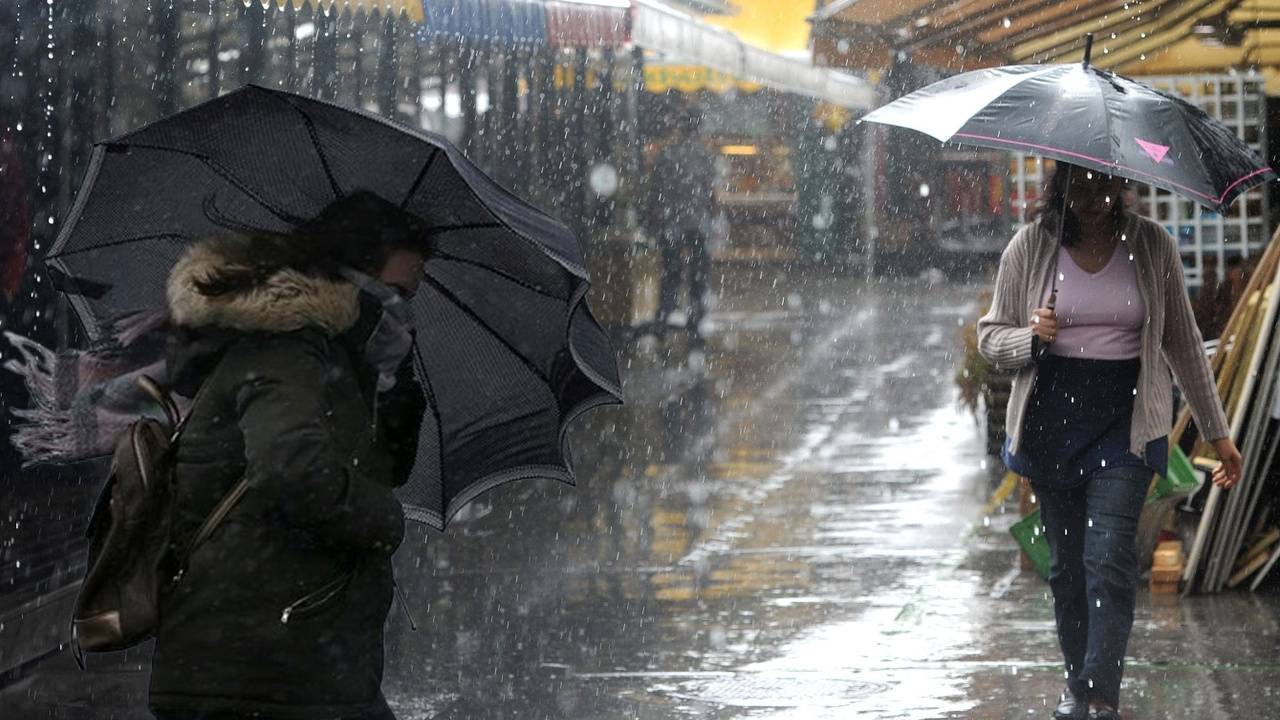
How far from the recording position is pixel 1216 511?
684 cm

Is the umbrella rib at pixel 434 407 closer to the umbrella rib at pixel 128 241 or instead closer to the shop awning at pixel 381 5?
the umbrella rib at pixel 128 241

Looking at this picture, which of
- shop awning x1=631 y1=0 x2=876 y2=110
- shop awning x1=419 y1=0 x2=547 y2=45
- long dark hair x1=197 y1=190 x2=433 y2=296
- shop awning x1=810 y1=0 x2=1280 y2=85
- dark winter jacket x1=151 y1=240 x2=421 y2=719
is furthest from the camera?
shop awning x1=631 y1=0 x2=876 y2=110

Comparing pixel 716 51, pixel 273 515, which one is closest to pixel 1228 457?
pixel 273 515

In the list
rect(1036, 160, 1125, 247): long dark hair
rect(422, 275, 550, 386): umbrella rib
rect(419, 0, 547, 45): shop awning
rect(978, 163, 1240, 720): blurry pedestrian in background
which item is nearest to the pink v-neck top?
rect(978, 163, 1240, 720): blurry pedestrian in background

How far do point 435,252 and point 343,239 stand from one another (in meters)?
0.26

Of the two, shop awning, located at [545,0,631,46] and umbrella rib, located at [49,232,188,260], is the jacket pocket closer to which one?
umbrella rib, located at [49,232,188,260]

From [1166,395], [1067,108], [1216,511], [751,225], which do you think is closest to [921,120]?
[1067,108]

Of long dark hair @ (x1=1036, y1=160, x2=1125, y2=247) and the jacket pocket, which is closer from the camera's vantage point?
the jacket pocket

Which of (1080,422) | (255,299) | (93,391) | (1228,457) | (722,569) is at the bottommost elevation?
(722,569)

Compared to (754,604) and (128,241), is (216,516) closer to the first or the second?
(128,241)

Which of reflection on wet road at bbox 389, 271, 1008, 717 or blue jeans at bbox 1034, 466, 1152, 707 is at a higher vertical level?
blue jeans at bbox 1034, 466, 1152, 707

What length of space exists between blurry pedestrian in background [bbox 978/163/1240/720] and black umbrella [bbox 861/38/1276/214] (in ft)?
0.78

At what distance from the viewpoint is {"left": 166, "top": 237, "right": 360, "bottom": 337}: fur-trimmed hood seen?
315cm

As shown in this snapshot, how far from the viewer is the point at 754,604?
709 cm
